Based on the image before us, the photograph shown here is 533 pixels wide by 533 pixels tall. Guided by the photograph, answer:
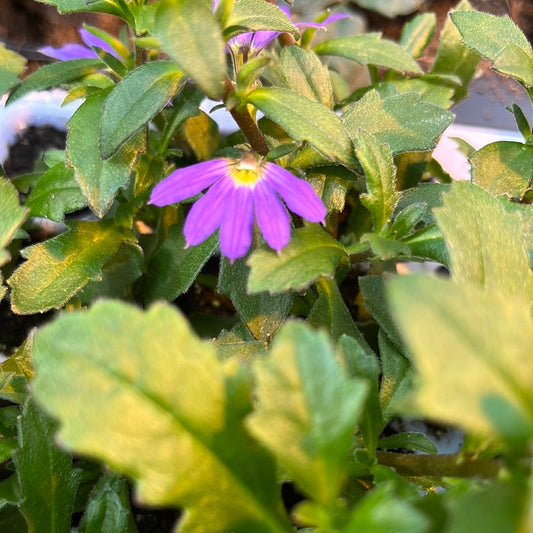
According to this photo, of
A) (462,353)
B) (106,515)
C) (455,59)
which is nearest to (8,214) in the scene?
(106,515)

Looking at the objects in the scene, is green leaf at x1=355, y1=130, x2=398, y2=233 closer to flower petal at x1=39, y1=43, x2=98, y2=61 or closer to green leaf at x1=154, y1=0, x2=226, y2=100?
green leaf at x1=154, y1=0, x2=226, y2=100

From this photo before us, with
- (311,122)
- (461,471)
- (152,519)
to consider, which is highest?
(311,122)

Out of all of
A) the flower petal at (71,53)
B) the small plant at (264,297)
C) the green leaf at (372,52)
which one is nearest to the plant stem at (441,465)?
the small plant at (264,297)

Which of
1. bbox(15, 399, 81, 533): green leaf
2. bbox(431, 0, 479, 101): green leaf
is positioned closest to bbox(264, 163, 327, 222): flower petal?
bbox(15, 399, 81, 533): green leaf

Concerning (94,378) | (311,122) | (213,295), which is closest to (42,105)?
(213,295)

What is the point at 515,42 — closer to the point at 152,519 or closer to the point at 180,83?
the point at 180,83

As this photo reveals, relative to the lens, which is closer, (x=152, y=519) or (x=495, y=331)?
(x=495, y=331)

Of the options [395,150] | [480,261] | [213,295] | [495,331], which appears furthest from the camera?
[213,295]

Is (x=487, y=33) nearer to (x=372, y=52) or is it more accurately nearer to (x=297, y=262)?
(x=372, y=52)
